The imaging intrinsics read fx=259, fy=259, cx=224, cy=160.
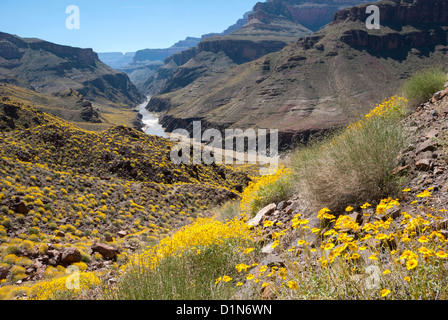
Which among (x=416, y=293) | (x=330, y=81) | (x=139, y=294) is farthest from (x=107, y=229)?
(x=330, y=81)

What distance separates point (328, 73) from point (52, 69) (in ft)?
494

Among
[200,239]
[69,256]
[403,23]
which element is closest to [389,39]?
[403,23]

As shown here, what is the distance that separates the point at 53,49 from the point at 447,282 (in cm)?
21973

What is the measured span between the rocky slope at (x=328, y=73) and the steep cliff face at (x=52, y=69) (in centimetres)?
7267

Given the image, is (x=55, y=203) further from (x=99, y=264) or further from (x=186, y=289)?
(x=186, y=289)

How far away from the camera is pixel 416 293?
181cm

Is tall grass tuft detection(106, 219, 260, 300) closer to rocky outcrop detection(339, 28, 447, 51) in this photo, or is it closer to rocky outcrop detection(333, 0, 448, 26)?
rocky outcrop detection(339, 28, 447, 51)

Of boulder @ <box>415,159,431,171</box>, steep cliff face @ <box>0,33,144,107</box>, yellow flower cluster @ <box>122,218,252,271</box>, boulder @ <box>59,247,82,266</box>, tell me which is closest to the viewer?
boulder @ <box>415,159,431,171</box>

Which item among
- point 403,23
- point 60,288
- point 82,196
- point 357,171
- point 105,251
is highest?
point 403,23

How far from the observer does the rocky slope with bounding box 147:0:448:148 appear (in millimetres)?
62844

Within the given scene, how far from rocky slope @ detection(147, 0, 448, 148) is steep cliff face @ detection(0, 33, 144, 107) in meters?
72.7

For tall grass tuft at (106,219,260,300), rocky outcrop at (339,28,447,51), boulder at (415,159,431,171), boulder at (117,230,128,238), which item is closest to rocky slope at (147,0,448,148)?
rocky outcrop at (339,28,447,51)

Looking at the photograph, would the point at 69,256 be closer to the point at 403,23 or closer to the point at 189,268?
the point at 189,268

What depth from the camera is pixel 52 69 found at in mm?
147750
